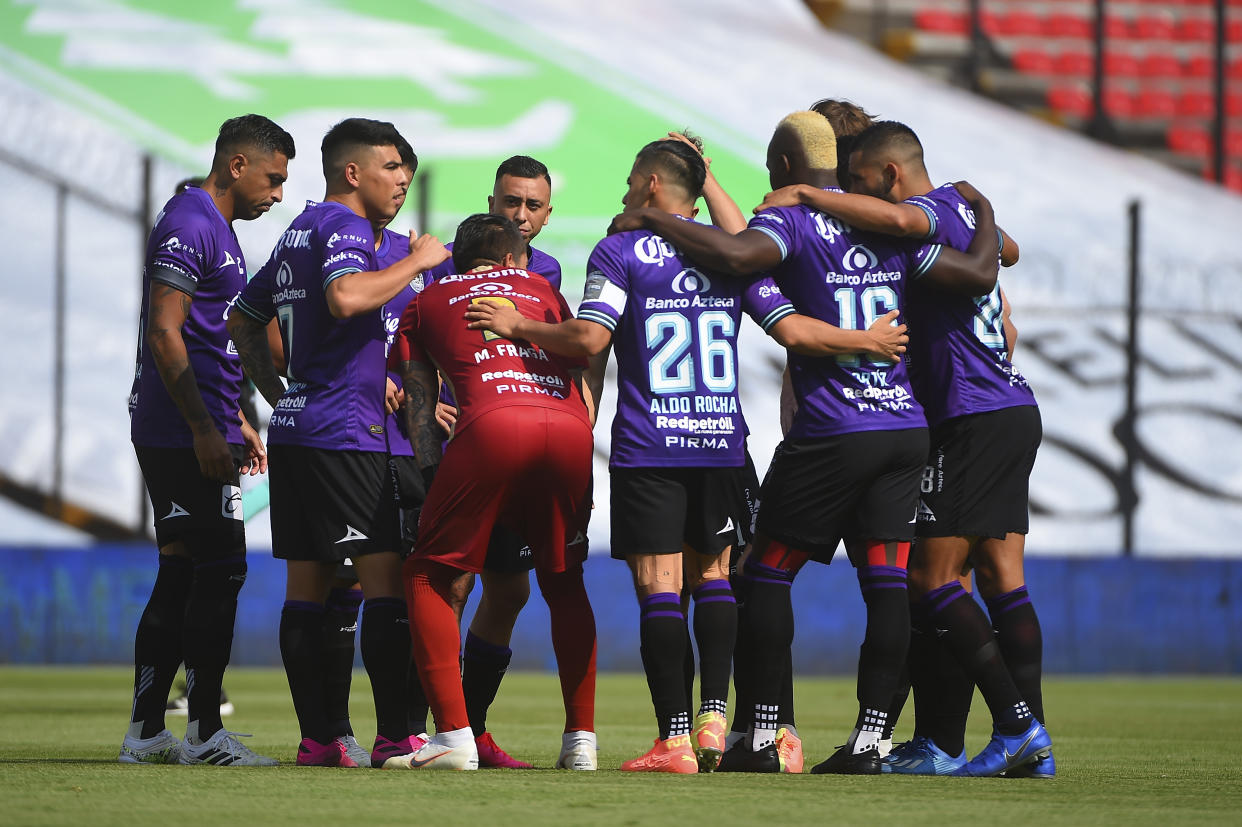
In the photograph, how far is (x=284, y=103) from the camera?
25.5m

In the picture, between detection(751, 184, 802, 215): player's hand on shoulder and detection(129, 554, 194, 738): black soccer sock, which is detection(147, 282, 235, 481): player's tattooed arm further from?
detection(751, 184, 802, 215): player's hand on shoulder

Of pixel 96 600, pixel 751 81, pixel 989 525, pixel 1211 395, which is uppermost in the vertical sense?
pixel 751 81

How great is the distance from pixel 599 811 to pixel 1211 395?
741 inches

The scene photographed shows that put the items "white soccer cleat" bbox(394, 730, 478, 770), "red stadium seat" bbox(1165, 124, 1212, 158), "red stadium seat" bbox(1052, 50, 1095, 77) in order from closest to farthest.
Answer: "white soccer cleat" bbox(394, 730, 478, 770), "red stadium seat" bbox(1165, 124, 1212, 158), "red stadium seat" bbox(1052, 50, 1095, 77)

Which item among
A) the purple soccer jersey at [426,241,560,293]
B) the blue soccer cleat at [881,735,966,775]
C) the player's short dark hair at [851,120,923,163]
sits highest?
the player's short dark hair at [851,120,923,163]

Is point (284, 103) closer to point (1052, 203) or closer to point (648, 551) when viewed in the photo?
point (1052, 203)

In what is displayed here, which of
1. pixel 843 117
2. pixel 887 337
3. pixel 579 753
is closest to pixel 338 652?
pixel 579 753

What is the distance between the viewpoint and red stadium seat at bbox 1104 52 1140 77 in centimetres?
3044

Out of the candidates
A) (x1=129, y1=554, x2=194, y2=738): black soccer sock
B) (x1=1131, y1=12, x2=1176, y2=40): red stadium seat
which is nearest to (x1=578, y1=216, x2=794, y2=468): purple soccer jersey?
(x1=129, y1=554, x2=194, y2=738): black soccer sock

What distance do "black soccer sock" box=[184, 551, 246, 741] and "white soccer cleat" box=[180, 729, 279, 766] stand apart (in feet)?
0.18

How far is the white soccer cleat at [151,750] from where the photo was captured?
19.2ft

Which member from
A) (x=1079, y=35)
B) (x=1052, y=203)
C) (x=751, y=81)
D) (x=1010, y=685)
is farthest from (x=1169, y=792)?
(x=1079, y=35)

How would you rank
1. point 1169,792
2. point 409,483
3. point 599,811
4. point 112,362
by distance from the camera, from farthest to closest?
1. point 112,362
2. point 409,483
3. point 1169,792
4. point 599,811

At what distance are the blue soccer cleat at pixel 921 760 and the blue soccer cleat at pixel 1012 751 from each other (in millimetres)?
185
